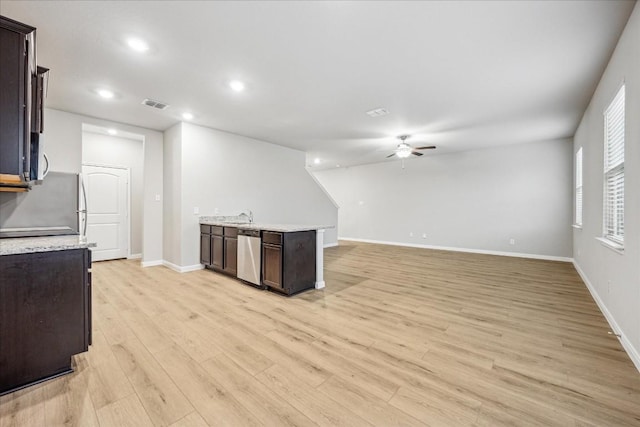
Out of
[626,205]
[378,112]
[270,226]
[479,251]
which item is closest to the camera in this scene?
[626,205]

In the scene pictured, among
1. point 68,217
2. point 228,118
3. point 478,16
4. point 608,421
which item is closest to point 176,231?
point 68,217

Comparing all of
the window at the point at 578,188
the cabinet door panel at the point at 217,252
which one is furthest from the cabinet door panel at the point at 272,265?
the window at the point at 578,188

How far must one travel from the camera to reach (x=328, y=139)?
20.0 ft

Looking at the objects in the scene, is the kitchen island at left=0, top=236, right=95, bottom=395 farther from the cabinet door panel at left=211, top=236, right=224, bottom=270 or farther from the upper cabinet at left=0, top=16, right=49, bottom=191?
the cabinet door panel at left=211, top=236, right=224, bottom=270

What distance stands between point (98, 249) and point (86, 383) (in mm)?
4846

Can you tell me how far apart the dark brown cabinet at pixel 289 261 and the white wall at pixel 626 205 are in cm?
308

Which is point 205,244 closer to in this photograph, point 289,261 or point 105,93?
point 289,261

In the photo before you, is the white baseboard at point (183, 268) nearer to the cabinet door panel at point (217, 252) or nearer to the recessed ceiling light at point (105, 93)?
the cabinet door panel at point (217, 252)

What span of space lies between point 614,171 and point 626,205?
0.79 metres

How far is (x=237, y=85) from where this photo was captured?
339 centimetres

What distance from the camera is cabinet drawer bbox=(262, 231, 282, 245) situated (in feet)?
11.6

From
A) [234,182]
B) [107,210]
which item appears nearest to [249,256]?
[234,182]

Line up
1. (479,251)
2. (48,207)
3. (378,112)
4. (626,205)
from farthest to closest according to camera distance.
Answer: (479,251), (378,112), (48,207), (626,205)

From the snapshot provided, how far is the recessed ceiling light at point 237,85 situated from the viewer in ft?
10.9
